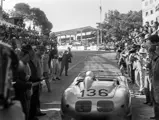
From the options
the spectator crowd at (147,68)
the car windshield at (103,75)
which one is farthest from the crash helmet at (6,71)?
the car windshield at (103,75)

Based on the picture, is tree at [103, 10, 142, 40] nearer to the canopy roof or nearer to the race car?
the canopy roof

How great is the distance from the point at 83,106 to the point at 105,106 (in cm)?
41

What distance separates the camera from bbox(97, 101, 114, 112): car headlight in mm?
5195

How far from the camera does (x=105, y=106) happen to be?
5.23m

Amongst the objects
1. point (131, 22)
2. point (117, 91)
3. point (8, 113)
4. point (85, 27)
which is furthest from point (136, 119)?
point (85, 27)

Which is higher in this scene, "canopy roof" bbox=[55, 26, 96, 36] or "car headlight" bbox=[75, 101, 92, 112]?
"canopy roof" bbox=[55, 26, 96, 36]

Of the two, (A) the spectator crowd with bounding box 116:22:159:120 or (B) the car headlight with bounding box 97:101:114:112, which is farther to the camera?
(B) the car headlight with bounding box 97:101:114:112

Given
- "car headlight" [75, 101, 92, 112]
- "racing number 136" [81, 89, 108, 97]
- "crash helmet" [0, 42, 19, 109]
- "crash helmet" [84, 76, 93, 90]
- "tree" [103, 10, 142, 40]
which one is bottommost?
"car headlight" [75, 101, 92, 112]

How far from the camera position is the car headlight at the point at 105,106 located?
5.20 meters

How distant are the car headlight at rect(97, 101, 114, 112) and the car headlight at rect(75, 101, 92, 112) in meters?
0.17

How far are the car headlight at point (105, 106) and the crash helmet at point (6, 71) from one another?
9.95 ft

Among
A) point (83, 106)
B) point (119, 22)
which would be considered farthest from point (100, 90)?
point (119, 22)

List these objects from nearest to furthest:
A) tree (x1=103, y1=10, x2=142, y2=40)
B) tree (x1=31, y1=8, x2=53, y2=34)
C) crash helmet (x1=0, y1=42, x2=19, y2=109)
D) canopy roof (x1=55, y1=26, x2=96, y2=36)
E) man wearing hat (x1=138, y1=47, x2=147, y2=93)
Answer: crash helmet (x1=0, y1=42, x2=19, y2=109), man wearing hat (x1=138, y1=47, x2=147, y2=93), tree (x1=103, y1=10, x2=142, y2=40), tree (x1=31, y1=8, x2=53, y2=34), canopy roof (x1=55, y1=26, x2=96, y2=36)

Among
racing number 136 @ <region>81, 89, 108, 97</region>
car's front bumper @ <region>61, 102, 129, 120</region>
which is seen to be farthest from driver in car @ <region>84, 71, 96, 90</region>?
car's front bumper @ <region>61, 102, 129, 120</region>
